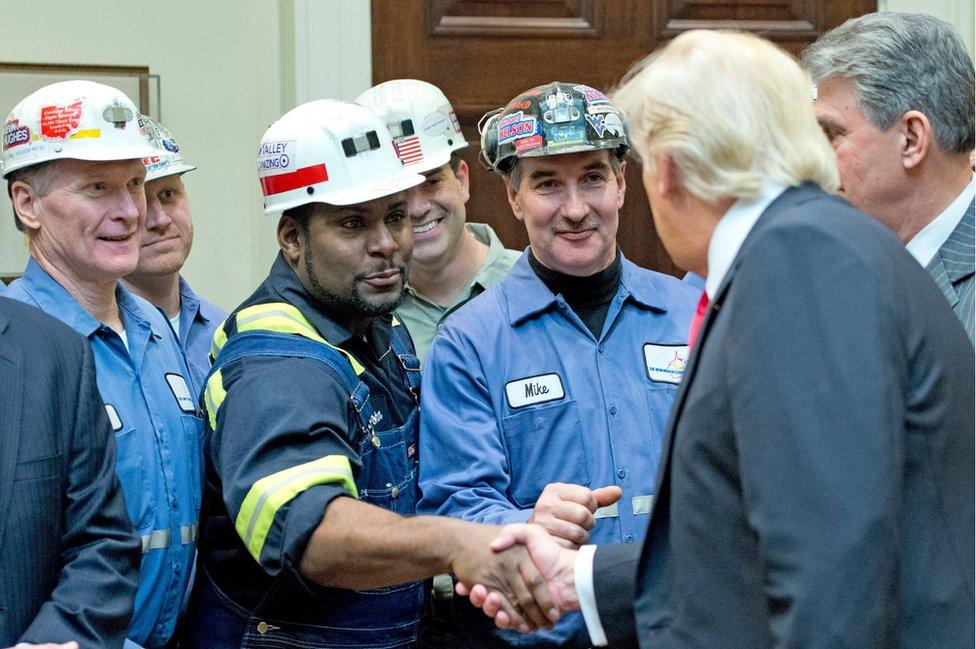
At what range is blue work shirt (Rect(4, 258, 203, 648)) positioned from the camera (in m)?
2.58

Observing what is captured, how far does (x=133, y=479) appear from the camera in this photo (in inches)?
102

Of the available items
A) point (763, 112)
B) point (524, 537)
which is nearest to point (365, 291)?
point (524, 537)

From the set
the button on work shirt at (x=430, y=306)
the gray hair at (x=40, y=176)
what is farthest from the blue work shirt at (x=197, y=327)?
the gray hair at (x=40, y=176)

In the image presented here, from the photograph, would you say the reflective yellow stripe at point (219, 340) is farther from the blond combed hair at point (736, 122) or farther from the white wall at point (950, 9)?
the white wall at point (950, 9)

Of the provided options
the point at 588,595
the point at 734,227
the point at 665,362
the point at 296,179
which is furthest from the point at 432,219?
the point at 734,227

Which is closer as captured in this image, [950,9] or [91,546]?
[91,546]

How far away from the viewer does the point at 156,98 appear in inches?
157

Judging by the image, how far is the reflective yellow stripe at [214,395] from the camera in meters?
2.41

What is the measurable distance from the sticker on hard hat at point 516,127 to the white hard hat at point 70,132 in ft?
2.46

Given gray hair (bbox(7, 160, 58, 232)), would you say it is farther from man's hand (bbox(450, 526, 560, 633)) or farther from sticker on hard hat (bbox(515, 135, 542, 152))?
man's hand (bbox(450, 526, 560, 633))

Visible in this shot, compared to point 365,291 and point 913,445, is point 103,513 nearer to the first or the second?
point 365,291

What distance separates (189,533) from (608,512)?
821mm

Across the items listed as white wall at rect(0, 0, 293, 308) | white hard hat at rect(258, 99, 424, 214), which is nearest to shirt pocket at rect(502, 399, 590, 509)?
white hard hat at rect(258, 99, 424, 214)

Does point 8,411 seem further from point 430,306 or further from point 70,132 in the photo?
point 430,306
